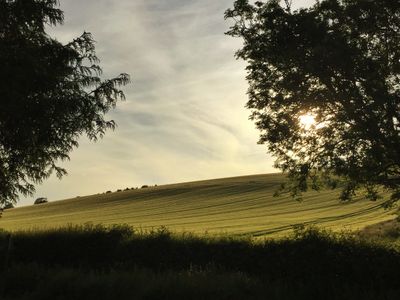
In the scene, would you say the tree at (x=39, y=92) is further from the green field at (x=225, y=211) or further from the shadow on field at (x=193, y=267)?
the green field at (x=225, y=211)

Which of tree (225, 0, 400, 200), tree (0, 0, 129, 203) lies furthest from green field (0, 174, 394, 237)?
tree (0, 0, 129, 203)

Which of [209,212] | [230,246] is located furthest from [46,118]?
[209,212]

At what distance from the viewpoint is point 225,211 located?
2018 inches

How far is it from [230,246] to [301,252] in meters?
3.22

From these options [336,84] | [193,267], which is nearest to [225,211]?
[336,84]

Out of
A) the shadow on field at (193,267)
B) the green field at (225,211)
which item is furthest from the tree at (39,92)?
the green field at (225,211)

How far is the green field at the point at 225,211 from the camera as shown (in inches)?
1463

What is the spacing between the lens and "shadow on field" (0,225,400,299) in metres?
10.0

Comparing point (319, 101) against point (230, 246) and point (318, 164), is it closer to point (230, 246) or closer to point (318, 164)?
point (318, 164)

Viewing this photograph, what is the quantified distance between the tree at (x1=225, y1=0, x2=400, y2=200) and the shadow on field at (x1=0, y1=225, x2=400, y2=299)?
15.4 feet

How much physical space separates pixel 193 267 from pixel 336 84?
9.95 meters

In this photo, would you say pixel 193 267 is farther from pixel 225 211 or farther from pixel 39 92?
pixel 225 211

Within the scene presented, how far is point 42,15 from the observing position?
50.1 ft

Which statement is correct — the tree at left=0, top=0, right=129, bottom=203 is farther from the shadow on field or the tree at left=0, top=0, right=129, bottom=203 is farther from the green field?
the green field
